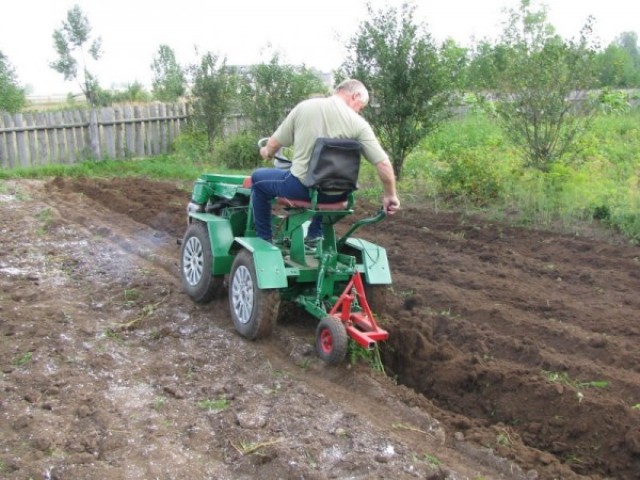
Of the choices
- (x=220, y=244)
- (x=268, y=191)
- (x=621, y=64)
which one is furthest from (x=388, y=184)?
(x=621, y=64)

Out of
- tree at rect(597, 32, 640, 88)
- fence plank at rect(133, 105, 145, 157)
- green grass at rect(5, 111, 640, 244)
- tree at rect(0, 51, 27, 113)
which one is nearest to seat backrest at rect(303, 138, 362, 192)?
green grass at rect(5, 111, 640, 244)

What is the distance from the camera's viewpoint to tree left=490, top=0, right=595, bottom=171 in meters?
10.6

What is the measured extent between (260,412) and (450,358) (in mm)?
1565

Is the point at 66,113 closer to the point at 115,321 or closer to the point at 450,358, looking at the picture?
the point at 115,321

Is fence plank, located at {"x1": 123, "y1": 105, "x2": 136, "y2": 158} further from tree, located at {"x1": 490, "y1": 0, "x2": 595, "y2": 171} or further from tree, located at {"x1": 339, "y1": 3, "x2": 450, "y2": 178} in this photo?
tree, located at {"x1": 490, "y1": 0, "x2": 595, "y2": 171}

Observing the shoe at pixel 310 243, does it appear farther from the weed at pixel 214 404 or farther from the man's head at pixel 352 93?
the weed at pixel 214 404

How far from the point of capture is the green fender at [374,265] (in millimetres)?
5797

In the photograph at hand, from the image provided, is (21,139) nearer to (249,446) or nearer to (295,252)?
(295,252)

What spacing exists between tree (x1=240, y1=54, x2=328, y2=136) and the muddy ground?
25.4 feet

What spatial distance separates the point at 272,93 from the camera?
1562 centimetres

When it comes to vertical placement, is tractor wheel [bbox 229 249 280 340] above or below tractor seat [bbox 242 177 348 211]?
below

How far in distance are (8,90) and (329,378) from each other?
777 inches

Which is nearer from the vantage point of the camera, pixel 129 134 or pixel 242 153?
pixel 242 153

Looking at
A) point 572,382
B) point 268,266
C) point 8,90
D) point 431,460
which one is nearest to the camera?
point 431,460
